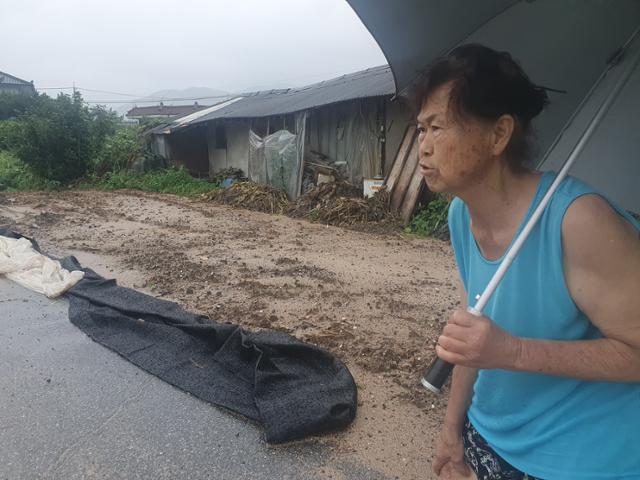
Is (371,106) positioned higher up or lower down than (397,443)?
higher up

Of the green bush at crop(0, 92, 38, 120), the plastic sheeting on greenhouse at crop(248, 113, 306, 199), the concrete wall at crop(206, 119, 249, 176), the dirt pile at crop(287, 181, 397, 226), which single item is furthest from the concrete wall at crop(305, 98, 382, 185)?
the green bush at crop(0, 92, 38, 120)

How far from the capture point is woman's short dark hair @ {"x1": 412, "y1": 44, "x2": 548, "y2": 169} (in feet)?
Answer: 3.42

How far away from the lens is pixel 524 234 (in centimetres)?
97

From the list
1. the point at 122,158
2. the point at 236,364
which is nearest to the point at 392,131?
the point at 236,364

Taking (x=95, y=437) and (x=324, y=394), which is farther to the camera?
(x=324, y=394)

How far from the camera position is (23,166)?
1697 centimetres

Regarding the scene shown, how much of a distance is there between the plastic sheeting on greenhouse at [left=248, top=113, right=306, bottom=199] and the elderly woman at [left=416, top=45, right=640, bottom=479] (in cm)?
1075

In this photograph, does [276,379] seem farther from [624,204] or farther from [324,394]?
[624,204]

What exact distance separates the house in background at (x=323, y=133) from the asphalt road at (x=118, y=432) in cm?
675

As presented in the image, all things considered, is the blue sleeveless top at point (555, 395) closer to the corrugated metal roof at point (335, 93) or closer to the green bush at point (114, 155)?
the corrugated metal roof at point (335, 93)

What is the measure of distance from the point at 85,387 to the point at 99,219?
7.73 meters

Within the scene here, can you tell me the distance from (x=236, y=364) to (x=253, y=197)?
8823mm

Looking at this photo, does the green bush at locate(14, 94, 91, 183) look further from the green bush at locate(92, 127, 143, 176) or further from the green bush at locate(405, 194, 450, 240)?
the green bush at locate(405, 194, 450, 240)

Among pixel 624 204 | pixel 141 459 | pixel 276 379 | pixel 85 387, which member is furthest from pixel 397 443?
pixel 85 387
